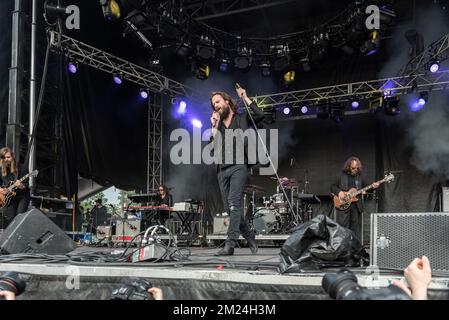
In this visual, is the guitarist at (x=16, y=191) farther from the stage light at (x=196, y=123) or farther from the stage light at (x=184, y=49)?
the stage light at (x=196, y=123)

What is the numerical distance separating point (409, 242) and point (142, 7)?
812cm

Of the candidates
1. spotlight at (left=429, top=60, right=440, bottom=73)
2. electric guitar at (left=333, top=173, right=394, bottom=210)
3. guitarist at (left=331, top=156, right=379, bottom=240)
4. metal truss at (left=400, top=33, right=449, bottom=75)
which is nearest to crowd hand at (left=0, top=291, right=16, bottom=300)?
guitarist at (left=331, top=156, right=379, bottom=240)

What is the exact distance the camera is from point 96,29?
37.5ft

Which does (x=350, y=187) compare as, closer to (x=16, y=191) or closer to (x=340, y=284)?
(x=16, y=191)

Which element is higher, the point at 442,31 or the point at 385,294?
the point at 442,31

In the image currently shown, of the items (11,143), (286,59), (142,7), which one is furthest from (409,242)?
(286,59)

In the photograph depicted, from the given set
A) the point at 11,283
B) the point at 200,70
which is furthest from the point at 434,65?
the point at 11,283

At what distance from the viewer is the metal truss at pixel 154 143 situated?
12797 mm

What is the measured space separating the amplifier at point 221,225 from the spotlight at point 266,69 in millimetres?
4173

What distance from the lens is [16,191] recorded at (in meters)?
6.11

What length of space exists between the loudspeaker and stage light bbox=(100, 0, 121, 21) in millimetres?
5439

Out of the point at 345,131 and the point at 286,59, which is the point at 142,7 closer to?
the point at 286,59

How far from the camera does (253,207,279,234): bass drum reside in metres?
10.2

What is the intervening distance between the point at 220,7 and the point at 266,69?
7.24ft
